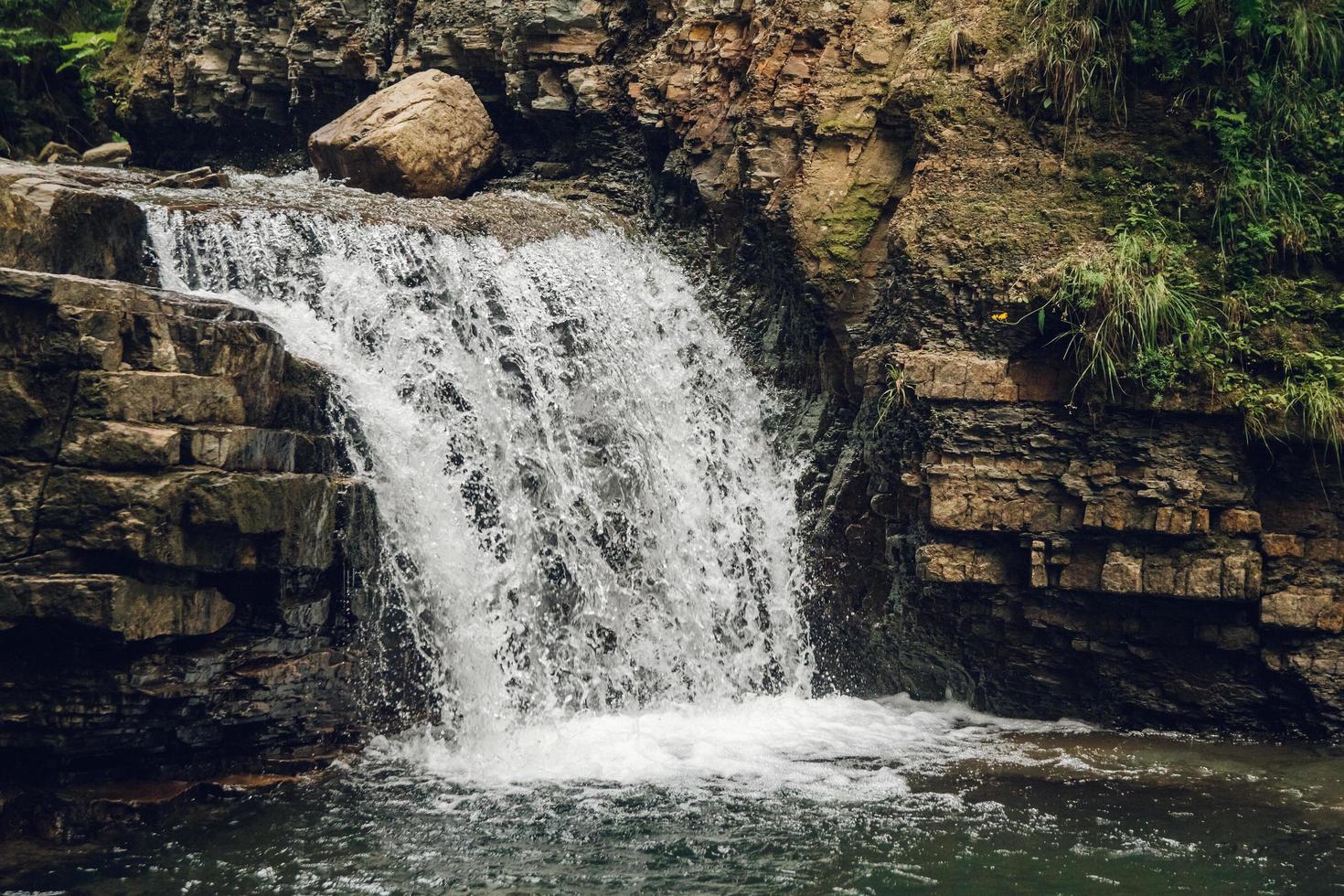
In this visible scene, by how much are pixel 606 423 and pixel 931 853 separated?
4655mm

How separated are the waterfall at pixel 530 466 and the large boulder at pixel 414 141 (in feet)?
5.23

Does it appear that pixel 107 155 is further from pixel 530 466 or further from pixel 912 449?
pixel 912 449

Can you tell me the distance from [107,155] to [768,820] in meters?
12.8

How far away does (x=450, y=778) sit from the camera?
23.6ft

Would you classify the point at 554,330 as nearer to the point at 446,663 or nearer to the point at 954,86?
the point at 446,663

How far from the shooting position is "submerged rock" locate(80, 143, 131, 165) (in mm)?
14859

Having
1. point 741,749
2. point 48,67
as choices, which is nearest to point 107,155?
point 48,67

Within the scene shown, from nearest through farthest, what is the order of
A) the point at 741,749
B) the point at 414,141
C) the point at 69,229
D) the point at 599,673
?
1. the point at 741,749
2. the point at 69,229
3. the point at 599,673
4. the point at 414,141

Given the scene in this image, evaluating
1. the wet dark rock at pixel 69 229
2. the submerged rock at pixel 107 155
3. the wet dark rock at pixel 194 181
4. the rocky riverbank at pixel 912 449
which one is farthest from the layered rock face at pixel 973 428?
the submerged rock at pixel 107 155

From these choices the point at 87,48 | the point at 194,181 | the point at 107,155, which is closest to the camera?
the point at 194,181

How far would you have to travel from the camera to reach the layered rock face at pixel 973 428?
8.01 m

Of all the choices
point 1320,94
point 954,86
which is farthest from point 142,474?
→ point 1320,94

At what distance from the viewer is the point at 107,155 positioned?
1505 cm

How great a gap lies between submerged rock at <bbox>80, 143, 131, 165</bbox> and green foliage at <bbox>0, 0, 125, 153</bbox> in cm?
250
